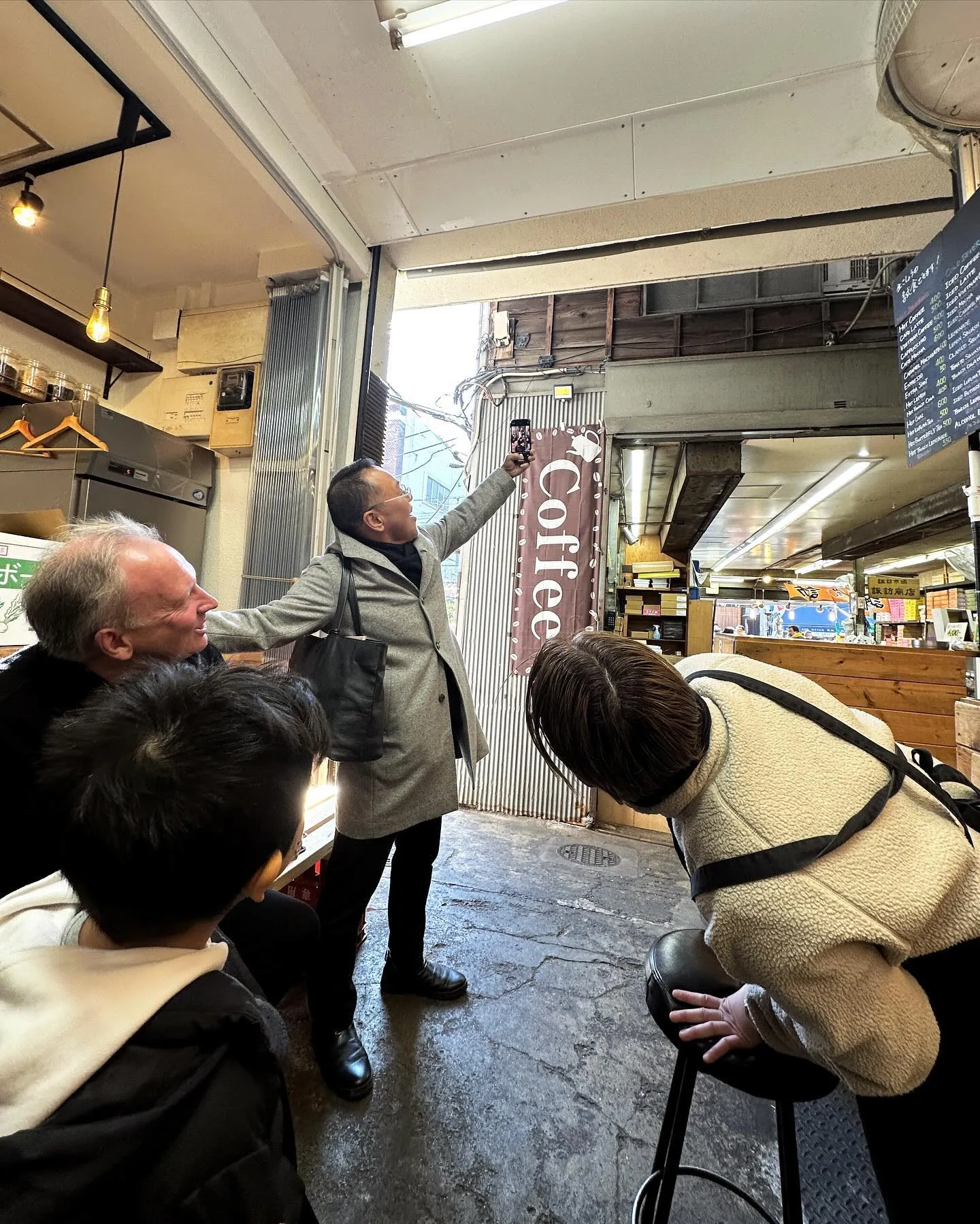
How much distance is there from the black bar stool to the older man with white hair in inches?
39.2

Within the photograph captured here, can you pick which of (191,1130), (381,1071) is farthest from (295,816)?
(381,1071)

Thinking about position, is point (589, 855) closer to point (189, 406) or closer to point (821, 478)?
point (189, 406)

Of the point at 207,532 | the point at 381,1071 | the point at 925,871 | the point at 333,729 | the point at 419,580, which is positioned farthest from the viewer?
the point at 207,532

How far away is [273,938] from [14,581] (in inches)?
60.9

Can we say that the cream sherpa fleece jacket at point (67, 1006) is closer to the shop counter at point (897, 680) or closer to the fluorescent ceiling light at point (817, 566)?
the shop counter at point (897, 680)

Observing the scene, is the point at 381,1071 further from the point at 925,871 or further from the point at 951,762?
the point at 951,762

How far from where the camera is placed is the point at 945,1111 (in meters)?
0.85

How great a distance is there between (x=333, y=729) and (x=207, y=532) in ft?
5.50

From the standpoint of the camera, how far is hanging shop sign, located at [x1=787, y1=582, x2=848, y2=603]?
428 inches

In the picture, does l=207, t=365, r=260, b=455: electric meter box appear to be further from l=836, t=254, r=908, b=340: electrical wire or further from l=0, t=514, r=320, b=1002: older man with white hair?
l=836, t=254, r=908, b=340: electrical wire

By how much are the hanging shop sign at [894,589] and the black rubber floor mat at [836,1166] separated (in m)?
7.20

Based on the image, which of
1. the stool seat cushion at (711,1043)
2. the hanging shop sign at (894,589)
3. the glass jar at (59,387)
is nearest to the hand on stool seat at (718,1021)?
the stool seat cushion at (711,1043)

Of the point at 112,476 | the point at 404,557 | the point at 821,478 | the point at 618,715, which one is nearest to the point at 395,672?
the point at 404,557

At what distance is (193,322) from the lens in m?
2.85
